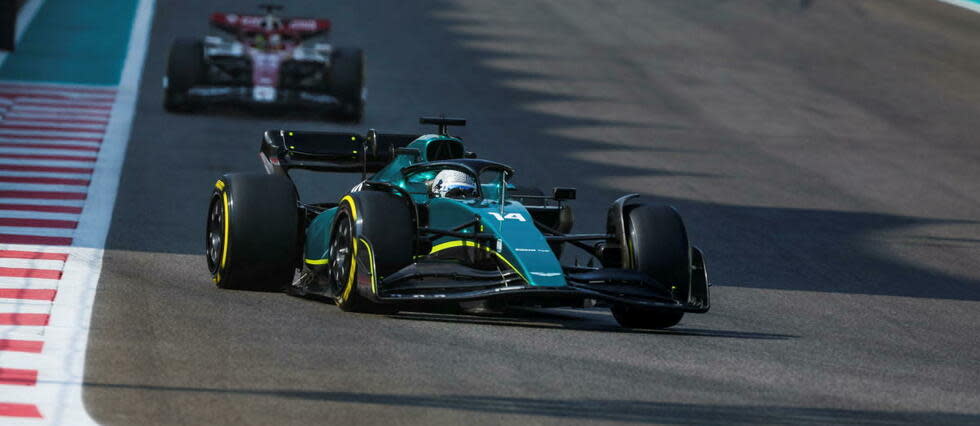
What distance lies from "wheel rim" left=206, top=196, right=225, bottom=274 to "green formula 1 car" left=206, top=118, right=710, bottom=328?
0.01 meters

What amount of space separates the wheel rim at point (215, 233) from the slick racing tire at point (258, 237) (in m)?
0.20

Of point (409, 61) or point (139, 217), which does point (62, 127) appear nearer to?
point (139, 217)

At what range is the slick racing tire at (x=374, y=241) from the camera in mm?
9844

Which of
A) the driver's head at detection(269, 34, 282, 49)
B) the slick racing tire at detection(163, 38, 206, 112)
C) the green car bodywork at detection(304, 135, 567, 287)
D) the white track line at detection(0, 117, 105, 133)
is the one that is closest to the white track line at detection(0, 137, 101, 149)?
the white track line at detection(0, 117, 105, 133)

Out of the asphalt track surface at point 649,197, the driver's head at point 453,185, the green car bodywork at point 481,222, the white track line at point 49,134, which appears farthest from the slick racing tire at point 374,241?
the white track line at point 49,134

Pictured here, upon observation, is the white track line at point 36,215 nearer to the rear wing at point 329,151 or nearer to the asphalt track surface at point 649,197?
the asphalt track surface at point 649,197

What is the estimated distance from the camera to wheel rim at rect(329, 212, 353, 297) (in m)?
10.3

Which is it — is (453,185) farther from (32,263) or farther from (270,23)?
(270,23)

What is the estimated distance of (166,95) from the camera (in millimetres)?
23375

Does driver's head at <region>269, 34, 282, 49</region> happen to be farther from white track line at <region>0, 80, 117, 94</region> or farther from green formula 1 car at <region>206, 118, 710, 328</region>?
green formula 1 car at <region>206, 118, 710, 328</region>

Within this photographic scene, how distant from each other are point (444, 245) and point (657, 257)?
1.34m

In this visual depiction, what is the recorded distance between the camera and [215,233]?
38.4 ft

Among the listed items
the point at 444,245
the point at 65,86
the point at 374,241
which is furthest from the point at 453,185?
the point at 65,86

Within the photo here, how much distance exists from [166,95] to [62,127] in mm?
2110
